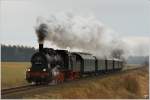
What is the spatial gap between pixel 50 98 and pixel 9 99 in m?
2.02

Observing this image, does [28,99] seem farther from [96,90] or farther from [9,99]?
[96,90]

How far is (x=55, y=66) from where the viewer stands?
22281mm

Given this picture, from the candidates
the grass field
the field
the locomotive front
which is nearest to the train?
the locomotive front

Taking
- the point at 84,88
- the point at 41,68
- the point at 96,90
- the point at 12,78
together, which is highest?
the point at 41,68

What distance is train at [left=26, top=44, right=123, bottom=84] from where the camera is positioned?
830 inches

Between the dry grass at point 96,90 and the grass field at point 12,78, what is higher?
the grass field at point 12,78

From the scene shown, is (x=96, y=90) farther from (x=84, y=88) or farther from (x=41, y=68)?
(x=41, y=68)

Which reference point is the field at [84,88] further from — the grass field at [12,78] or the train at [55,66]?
the train at [55,66]

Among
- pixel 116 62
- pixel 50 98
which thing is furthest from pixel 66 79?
pixel 116 62

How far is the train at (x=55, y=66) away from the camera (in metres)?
21.1

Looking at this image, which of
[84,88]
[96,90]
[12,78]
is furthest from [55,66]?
[12,78]

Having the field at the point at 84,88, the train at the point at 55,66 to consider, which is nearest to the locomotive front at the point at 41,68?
the train at the point at 55,66

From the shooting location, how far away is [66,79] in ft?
78.2

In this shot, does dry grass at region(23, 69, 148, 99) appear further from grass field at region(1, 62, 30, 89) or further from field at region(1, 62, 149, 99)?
grass field at region(1, 62, 30, 89)
